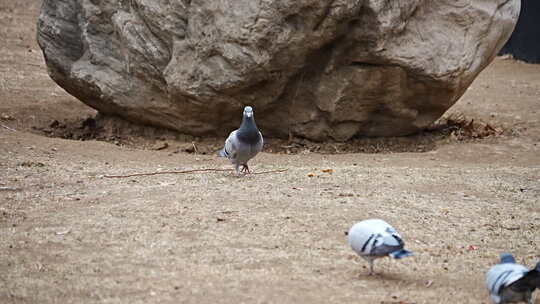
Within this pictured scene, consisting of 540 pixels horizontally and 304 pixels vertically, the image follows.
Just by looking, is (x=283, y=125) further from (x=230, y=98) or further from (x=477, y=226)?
(x=477, y=226)

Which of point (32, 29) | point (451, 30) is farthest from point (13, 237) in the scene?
point (32, 29)

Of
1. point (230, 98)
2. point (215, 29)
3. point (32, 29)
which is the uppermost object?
point (215, 29)

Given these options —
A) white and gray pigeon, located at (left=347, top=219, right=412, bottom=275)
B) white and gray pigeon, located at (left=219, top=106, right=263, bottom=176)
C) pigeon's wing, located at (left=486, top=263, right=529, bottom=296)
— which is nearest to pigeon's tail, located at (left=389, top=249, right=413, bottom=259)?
white and gray pigeon, located at (left=347, top=219, right=412, bottom=275)

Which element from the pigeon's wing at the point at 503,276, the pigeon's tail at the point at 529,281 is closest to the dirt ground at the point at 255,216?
the pigeon's wing at the point at 503,276

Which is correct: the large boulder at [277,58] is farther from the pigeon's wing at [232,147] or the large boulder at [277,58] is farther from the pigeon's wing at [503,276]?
the pigeon's wing at [503,276]

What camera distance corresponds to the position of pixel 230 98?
7477 millimetres

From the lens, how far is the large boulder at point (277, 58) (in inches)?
277

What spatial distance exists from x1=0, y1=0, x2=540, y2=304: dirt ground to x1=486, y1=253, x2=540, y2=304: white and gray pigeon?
38 cm

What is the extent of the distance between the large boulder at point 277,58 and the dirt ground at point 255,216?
38 centimetres

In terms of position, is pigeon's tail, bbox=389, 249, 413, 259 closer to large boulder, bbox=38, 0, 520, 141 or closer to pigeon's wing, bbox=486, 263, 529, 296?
pigeon's wing, bbox=486, 263, 529, 296

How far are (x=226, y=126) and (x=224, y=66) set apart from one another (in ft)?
3.11

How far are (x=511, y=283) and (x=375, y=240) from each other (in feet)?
2.27

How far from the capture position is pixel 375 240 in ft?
11.8

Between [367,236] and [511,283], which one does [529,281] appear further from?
[367,236]
